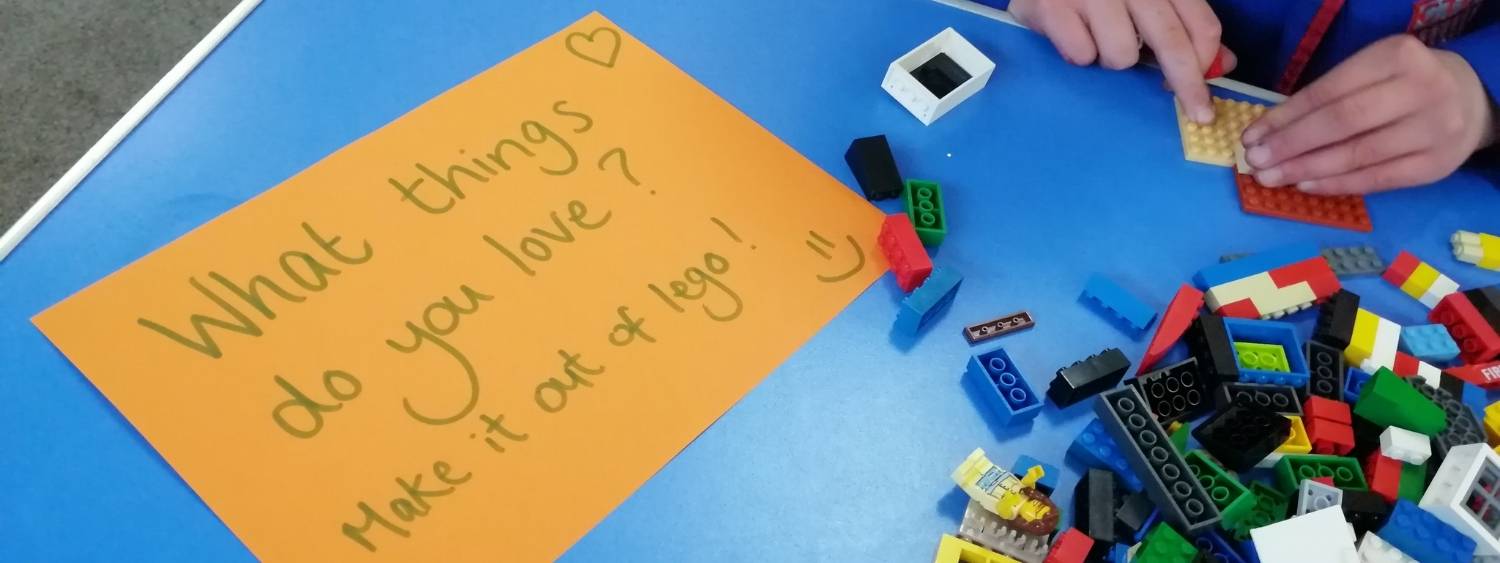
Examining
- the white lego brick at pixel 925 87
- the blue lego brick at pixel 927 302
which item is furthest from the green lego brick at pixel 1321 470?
the white lego brick at pixel 925 87

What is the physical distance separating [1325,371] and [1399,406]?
5cm

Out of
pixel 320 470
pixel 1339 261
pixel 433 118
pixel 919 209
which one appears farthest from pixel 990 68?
pixel 320 470

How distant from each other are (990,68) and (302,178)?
1.56 ft

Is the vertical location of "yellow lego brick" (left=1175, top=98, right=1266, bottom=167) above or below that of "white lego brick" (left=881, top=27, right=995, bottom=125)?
below

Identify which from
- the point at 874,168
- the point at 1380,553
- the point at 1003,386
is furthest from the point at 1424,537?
the point at 874,168

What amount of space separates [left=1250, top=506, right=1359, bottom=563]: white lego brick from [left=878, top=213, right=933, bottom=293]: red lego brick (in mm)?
229

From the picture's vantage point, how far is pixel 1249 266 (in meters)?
0.63

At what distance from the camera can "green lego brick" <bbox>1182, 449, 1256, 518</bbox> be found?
512mm

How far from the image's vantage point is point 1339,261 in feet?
2.14

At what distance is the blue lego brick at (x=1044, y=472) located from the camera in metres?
0.53

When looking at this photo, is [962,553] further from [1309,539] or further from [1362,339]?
[1362,339]

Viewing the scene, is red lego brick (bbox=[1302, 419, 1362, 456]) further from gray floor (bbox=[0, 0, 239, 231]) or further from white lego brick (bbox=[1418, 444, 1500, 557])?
gray floor (bbox=[0, 0, 239, 231])

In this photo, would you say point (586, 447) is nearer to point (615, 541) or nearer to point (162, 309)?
point (615, 541)

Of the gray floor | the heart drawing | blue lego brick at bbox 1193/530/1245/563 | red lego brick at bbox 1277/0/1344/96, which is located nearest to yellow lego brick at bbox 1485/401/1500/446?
blue lego brick at bbox 1193/530/1245/563
